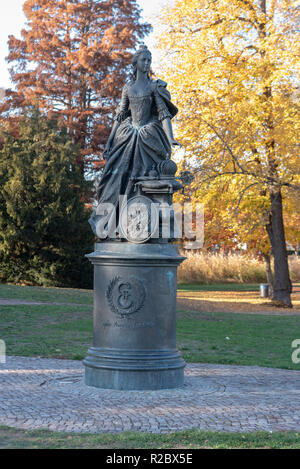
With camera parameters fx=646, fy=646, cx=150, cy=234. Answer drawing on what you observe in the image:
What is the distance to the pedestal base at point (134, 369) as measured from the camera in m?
7.54

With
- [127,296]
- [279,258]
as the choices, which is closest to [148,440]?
[127,296]

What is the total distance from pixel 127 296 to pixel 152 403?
1.36 metres

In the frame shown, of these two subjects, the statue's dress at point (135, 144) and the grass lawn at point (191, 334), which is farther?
the grass lawn at point (191, 334)

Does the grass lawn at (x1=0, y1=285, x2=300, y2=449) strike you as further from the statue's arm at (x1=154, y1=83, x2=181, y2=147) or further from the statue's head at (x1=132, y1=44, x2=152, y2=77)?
the statue's head at (x1=132, y1=44, x2=152, y2=77)

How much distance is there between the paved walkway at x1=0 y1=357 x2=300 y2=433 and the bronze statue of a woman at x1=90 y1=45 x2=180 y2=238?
2010mm

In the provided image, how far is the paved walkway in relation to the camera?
5879 mm

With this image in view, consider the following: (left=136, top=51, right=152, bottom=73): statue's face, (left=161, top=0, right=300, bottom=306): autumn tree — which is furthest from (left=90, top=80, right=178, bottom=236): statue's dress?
(left=161, top=0, right=300, bottom=306): autumn tree

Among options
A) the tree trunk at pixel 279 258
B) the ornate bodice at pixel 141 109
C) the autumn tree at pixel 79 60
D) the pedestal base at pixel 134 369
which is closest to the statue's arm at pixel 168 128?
the ornate bodice at pixel 141 109

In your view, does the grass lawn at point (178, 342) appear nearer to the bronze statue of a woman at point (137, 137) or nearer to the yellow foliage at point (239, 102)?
the bronze statue of a woman at point (137, 137)

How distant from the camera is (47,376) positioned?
839 centimetres

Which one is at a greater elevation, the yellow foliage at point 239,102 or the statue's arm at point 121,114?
the yellow foliage at point 239,102

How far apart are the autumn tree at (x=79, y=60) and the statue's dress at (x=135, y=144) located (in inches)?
950

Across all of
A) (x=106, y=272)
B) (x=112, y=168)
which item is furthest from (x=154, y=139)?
(x=106, y=272)
